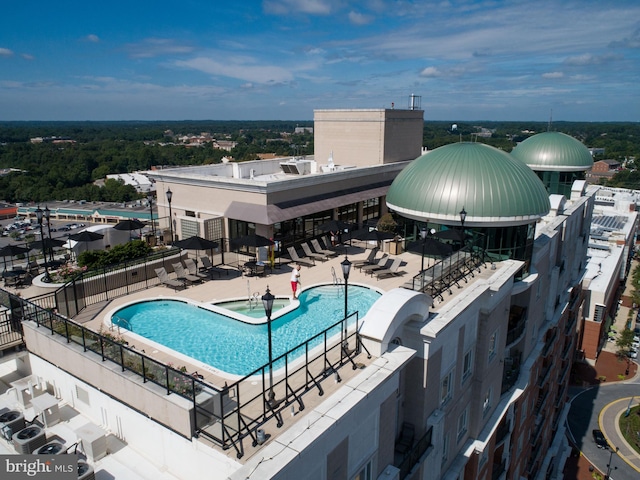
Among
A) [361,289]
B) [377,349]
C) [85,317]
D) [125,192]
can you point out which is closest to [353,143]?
[361,289]

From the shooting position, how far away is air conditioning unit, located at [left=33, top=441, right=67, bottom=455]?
9.26 m

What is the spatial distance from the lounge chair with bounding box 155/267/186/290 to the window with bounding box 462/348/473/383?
11.5m

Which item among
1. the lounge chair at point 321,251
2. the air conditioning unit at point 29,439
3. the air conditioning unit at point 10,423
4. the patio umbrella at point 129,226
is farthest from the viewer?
the patio umbrella at point 129,226

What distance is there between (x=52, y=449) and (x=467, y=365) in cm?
1126

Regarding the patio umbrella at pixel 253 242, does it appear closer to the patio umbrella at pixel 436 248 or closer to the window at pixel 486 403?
the patio umbrella at pixel 436 248

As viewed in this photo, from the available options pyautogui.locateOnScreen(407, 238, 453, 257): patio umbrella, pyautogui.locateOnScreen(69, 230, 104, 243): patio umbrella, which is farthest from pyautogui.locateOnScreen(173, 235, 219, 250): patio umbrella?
pyautogui.locateOnScreen(407, 238, 453, 257): patio umbrella

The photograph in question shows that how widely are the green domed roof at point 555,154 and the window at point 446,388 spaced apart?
23.5 meters

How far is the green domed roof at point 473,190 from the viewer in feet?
56.0

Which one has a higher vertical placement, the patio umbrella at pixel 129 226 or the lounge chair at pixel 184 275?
the patio umbrella at pixel 129 226

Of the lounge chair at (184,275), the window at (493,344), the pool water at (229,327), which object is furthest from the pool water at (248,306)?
the window at (493,344)

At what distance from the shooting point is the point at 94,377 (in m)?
10.6

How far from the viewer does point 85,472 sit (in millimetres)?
8711

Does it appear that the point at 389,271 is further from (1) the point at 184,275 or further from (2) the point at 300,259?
(1) the point at 184,275

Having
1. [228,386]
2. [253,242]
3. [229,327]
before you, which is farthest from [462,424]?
[253,242]
